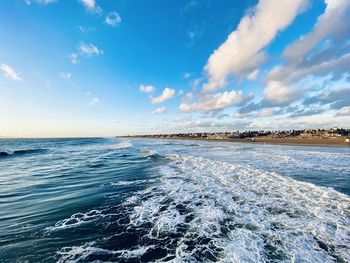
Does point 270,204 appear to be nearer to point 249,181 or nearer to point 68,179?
point 249,181

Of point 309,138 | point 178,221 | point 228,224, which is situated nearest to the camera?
point 228,224

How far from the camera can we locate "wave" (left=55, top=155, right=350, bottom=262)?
210 inches

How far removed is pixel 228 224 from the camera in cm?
705

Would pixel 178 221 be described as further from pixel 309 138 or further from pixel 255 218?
pixel 309 138

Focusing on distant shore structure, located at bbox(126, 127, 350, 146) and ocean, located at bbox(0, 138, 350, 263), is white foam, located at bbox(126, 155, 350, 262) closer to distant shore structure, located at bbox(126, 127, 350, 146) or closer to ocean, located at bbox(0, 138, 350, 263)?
ocean, located at bbox(0, 138, 350, 263)

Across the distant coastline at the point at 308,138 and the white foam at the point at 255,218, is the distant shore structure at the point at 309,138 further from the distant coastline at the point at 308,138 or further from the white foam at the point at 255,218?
the white foam at the point at 255,218

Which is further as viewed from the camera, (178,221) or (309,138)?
(309,138)

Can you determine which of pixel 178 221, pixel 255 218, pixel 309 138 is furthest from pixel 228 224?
pixel 309 138

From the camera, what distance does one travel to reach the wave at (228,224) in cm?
534

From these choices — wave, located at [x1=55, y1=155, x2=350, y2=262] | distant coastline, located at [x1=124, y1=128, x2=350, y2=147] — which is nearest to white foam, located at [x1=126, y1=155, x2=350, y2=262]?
wave, located at [x1=55, y1=155, x2=350, y2=262]

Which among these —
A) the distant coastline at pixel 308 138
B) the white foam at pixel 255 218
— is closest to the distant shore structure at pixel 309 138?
the distant coastline at pixel 308 138

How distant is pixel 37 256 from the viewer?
529 centimetres

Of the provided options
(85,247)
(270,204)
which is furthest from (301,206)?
(85,247)

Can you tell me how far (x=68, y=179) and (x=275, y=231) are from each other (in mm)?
12971
